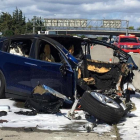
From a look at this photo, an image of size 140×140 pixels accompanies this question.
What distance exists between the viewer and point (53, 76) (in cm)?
732

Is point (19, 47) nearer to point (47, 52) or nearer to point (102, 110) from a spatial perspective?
point (47, 52)

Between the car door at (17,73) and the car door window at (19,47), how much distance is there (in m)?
0.32

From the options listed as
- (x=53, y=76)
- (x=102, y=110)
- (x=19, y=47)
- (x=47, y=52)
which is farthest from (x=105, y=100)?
(x=19, y=47)

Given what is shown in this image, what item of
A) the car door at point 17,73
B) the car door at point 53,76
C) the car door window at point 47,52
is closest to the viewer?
the car door at point 53,76

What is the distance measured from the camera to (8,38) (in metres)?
8.20

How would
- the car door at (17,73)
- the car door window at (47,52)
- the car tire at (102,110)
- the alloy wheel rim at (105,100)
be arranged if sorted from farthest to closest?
1. the car door window at (47,52)
2. the car door at (17,73)
3. the alloy wheel rim at (105,100)
4. the car tire at (102,110)

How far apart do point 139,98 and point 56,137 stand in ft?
12.7

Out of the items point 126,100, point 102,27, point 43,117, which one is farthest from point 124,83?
point 102,27

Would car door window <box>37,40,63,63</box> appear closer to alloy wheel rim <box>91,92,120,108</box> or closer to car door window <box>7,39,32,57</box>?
car door window <box>7,39,32,57</box>

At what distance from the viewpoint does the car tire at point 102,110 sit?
616 cm

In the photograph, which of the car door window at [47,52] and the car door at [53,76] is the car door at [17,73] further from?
the car door window at [47,52]

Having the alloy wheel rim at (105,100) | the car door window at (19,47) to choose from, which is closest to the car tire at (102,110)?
the alloy wheel rim at (105,100)

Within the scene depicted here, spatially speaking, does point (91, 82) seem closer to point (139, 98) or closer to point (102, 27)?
point (139, 98)

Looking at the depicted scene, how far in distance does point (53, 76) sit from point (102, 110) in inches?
62.8
